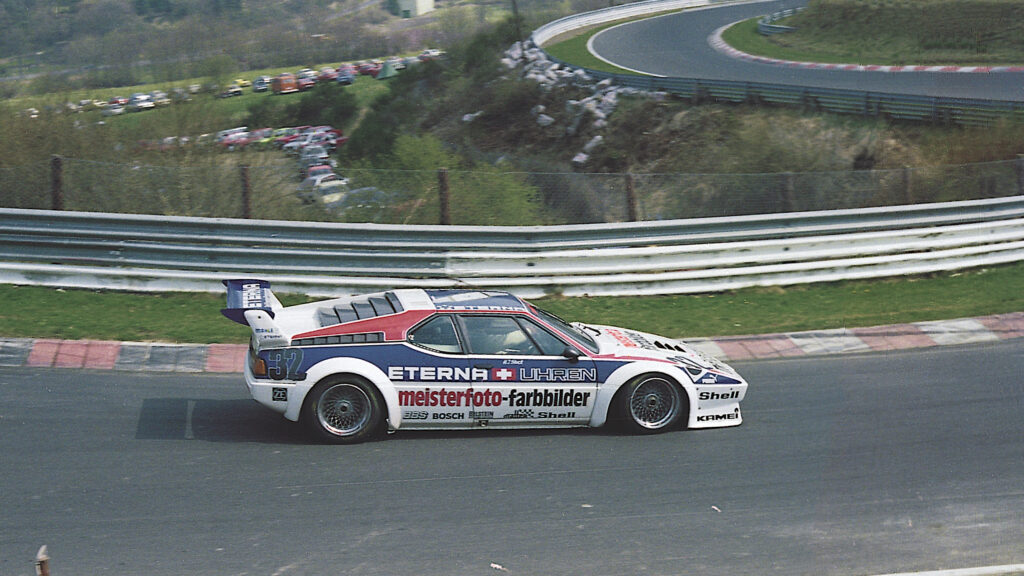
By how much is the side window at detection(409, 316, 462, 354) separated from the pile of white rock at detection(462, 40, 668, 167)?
23.1m

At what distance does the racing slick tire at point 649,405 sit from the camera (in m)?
8.20

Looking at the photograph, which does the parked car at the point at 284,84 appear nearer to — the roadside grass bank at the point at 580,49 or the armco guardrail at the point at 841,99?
the roadside grass bank at the point at 580,49

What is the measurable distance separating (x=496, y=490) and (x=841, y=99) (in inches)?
840

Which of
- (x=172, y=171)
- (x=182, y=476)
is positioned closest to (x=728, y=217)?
(x=172, y=171)

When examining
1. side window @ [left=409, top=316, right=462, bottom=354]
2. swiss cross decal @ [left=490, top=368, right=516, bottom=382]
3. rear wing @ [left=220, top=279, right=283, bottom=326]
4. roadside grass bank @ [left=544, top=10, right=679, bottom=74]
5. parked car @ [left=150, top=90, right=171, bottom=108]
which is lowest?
roadside grass bank @ [left=544, top=10, right=679, bottom=74]

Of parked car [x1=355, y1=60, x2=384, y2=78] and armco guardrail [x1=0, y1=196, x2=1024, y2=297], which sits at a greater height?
armco guardrail [x1=0, y1=196, x2=1024, y2=297]

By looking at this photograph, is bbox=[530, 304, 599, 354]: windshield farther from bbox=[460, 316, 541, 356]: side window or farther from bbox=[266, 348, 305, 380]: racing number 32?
bbox=[266, 348, 305, 380]: racing number 32

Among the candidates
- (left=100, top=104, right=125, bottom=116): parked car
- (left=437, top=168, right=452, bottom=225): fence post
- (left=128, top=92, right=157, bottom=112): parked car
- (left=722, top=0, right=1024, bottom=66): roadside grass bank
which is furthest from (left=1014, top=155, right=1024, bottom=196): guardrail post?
(left=722, top=0, right=1024, bottom=66): roadside grass bank

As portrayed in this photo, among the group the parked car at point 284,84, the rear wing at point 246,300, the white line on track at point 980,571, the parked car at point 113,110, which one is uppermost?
the parked car at point 113,110

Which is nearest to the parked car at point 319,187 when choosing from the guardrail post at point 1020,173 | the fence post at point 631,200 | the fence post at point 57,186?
the fence post at point 57,186

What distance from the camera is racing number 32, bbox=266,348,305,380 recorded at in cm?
765

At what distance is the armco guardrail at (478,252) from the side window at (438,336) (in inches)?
170

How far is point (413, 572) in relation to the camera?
576cm

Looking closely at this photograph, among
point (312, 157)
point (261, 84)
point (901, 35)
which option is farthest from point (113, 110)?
point (901, 35)
